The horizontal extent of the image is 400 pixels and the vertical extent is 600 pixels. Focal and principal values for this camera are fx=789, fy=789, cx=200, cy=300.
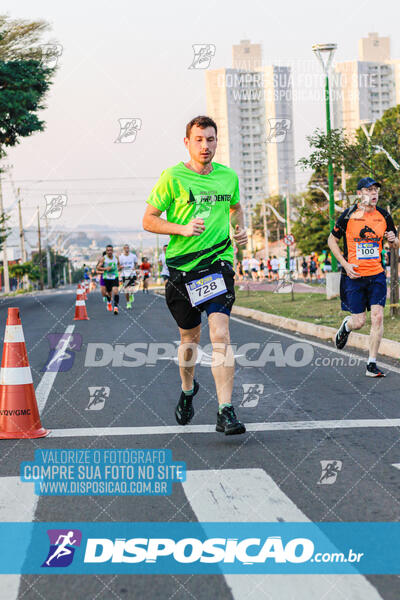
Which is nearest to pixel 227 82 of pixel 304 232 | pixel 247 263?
pixel 304 232

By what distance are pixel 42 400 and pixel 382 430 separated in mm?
3177

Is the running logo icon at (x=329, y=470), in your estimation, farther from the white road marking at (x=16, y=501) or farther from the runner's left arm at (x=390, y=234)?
the runner's left arm at (x=390, y=234)

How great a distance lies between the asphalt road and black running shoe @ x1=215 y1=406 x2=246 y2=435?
8 cm

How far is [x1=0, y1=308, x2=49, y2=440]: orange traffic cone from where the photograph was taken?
5.60m

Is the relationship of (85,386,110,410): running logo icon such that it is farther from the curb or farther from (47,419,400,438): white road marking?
the curb

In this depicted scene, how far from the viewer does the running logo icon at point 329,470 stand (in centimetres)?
423

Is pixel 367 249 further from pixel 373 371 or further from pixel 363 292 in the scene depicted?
pixel 373 371

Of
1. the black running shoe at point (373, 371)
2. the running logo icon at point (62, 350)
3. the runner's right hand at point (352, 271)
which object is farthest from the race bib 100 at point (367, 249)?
the running logo icon at point (62, 350)

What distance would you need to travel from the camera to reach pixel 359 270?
8.26 meters

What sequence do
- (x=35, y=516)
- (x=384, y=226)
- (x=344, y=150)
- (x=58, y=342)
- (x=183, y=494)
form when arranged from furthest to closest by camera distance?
(x=344, y=150) → (x=58, y=342) → (x=384, y=226) → (x=183, y=494) → (x=35, y=516)

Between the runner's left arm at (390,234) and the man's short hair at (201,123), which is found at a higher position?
the man's short hair at (201,123)

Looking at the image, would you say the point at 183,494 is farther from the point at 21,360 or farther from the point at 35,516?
the point at 21,360

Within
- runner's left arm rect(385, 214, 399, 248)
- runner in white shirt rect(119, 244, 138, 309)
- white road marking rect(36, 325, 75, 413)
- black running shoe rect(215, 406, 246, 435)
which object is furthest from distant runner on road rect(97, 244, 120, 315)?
black running shoe rect(215, 406, 246, 435)

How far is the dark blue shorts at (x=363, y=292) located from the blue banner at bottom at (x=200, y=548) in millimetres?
4962
